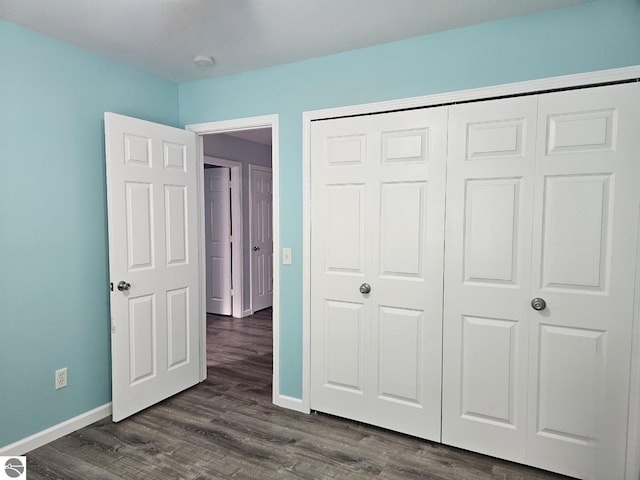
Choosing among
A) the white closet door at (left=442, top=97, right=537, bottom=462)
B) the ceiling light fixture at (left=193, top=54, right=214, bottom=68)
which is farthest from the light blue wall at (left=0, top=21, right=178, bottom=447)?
the white closet door at (left=442, top=97, right=537, bottom=462)

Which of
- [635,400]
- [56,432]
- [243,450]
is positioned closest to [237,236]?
[56,432]

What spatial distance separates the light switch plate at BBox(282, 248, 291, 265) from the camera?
2.89 metres

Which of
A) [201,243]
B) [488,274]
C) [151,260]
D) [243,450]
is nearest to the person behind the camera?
[488,274]

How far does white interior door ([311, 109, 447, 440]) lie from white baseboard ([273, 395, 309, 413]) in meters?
0.11

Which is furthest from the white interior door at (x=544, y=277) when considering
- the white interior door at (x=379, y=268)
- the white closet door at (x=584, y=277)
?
the white interior door at (x=379, y=268)

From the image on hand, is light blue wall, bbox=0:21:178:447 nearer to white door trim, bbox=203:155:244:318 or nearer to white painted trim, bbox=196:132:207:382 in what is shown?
white painted trim, bbox=196:132:207:382

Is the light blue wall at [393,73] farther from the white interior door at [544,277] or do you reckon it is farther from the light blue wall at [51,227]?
the light blue wall at [51,227]

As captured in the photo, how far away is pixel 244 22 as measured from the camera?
2.23m

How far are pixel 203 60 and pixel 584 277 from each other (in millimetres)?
2584

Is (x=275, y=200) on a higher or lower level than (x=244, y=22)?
lower

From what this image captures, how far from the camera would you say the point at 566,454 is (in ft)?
7.03

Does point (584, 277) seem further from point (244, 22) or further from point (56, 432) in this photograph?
point (56, 432)

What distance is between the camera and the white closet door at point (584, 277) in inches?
78.0

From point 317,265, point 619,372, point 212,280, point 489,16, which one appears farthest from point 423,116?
point 212,280
